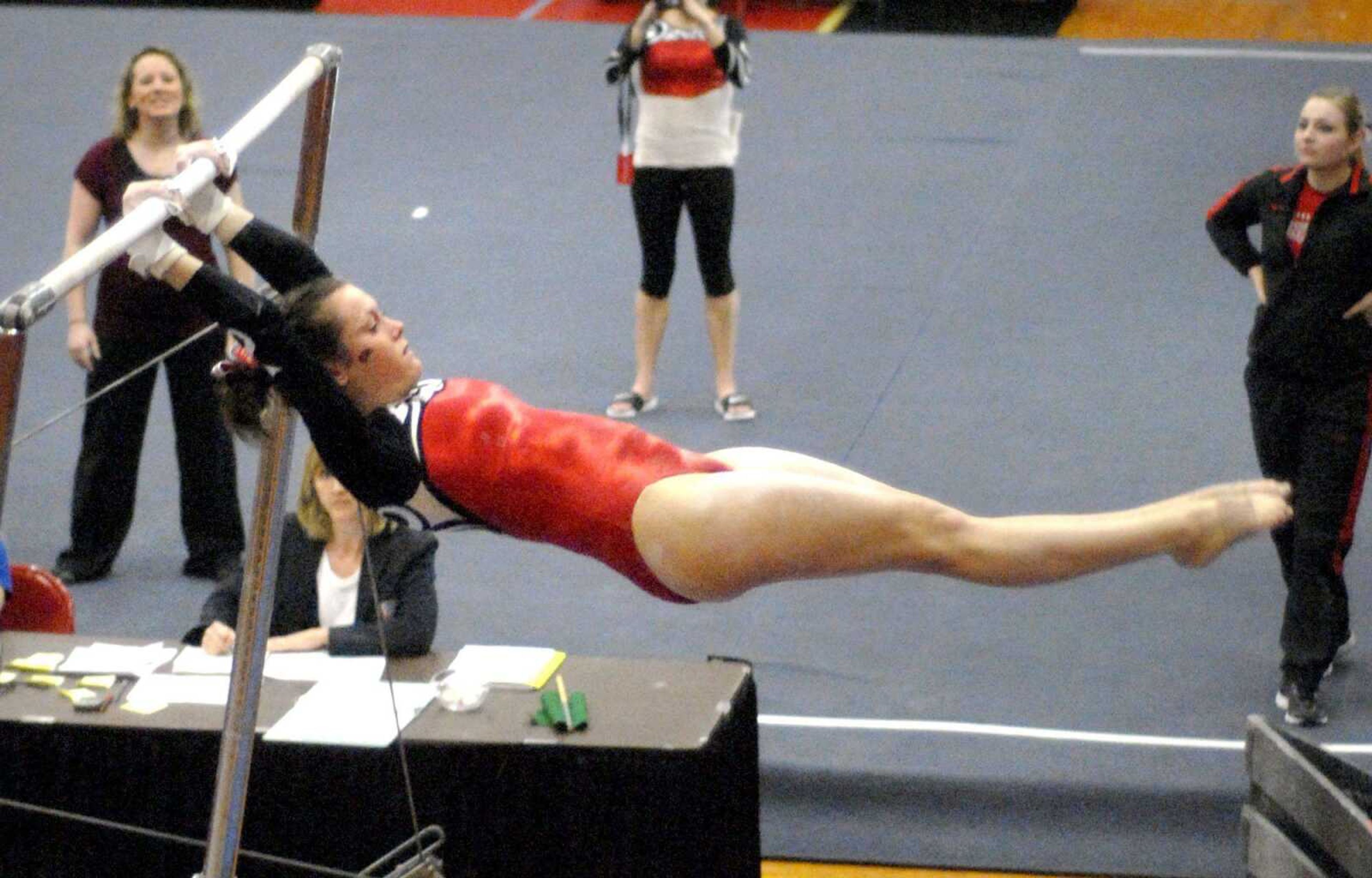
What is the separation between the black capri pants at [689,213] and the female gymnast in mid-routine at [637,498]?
327 cm

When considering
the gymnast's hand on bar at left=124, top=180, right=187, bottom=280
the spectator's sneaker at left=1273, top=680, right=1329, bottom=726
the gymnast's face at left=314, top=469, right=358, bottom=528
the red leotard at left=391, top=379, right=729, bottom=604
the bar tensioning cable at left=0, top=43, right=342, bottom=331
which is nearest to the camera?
the bar tensioning cable at left=0, top=43, right=342, bottom=331

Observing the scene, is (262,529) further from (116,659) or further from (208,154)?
(116,659)

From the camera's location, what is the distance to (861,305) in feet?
25.3

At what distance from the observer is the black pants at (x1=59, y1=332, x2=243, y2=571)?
5.60 metres

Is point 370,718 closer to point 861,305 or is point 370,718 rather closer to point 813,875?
point 813,875

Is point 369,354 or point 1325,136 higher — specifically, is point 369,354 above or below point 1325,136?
below

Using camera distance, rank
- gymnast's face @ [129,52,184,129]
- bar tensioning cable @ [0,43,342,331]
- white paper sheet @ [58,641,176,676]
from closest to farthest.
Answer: bar tensioning cable @ [0,43,342,331] < white paper sheet @ [58,641,176,676] < gymnast's face @ [129,52,184,129]

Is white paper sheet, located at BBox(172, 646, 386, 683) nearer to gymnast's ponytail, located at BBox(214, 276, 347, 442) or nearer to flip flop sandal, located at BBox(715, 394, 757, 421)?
gymnast's ponytail, located at BBox(214, 276, 347, 442)

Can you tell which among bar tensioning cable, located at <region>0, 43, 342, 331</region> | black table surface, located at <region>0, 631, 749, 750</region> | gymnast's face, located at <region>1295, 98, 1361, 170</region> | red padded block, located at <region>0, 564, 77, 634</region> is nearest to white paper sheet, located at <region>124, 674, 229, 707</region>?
black table surface, located at <region>0, 631, 749, 750</region>

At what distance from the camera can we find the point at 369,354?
3201 mm

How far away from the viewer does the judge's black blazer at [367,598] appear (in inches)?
167

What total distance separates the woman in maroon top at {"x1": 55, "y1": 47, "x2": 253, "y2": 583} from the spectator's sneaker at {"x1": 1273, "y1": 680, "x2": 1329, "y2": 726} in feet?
9.89

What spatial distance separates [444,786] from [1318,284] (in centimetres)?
247

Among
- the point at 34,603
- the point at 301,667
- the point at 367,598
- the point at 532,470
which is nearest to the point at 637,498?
the point at 532,470
